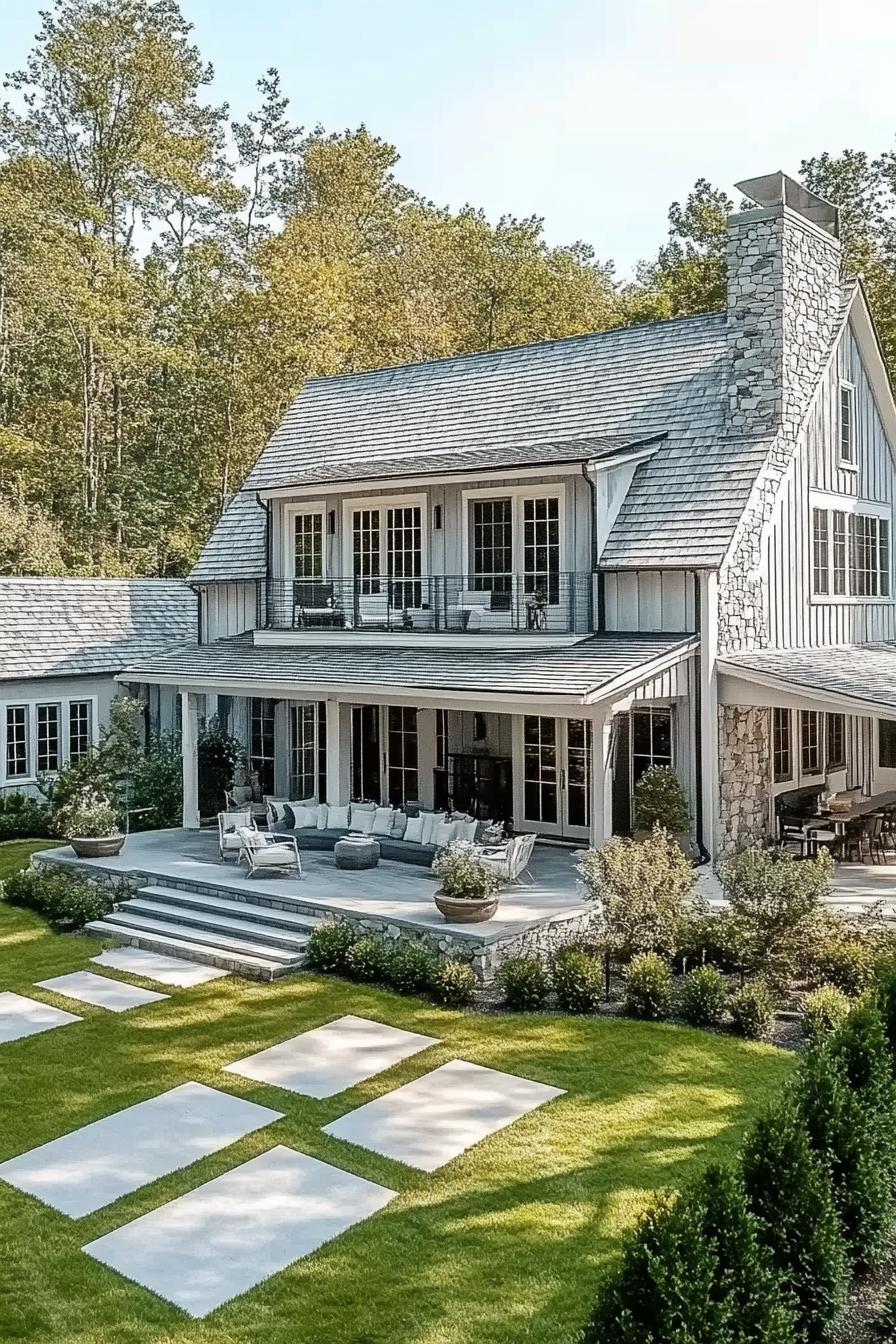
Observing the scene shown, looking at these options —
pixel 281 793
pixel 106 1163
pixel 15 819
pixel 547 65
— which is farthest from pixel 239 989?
pixel 547 65

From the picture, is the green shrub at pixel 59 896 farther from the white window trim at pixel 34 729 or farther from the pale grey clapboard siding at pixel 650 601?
the pale grey clapboard siding at pixel 650 601

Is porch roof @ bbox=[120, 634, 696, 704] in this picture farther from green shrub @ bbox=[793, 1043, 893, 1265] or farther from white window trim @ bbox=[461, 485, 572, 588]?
green shrub @ bbox=[793, 1043, 893, 1265]

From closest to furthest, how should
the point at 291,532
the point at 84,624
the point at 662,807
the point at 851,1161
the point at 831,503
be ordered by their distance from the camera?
the point at 851,1161 → the point at 662,807 → the point at 831,503 → the point at 291,532 → the point at 84,624

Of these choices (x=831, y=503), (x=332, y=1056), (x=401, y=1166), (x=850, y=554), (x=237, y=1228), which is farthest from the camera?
(x=850, y=554)

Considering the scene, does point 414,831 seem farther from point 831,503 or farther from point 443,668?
point 831,503

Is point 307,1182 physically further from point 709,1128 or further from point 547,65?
point 547,65

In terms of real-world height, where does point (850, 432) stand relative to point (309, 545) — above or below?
above

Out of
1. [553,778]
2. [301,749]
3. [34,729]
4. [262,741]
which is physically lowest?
[553,778]

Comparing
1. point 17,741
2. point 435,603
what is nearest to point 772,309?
point 435,603
